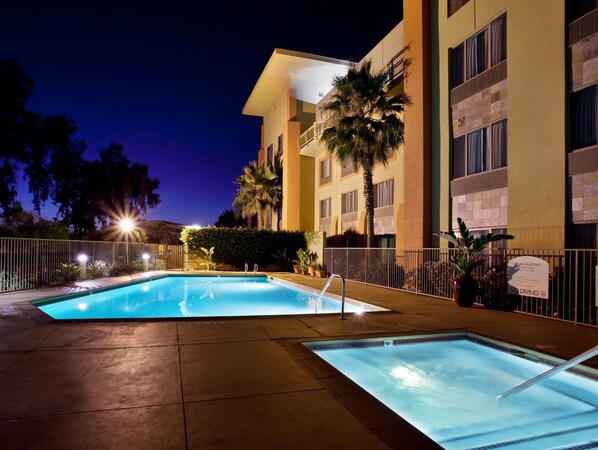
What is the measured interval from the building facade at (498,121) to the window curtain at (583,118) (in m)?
0.03

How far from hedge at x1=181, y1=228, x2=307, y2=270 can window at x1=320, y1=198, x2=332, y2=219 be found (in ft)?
9.44

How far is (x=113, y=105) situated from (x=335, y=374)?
43.7 m

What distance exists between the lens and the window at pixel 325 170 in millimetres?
28475

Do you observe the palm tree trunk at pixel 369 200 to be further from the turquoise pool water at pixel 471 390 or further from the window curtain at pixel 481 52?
the turquoise pool water at pixel 471 390

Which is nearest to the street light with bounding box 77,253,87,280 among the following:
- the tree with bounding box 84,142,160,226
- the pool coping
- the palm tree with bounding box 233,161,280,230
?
the pool coping

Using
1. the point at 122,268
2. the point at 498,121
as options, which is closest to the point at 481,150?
the point at 498,121

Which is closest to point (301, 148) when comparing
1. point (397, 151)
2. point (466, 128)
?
point (397, 151)

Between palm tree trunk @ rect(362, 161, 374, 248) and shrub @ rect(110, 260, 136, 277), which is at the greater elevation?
palm tree trunk @ rect(362, 161, 374, 248)

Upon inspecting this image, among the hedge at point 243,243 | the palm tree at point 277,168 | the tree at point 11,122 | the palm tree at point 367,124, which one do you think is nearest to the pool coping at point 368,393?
the palm tree at point 367,124

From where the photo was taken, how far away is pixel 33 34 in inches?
1025

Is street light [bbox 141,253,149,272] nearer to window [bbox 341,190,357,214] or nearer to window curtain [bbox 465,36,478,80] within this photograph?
window [bbox 341,190,357,214]

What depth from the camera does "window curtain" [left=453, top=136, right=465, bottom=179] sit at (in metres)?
15.1

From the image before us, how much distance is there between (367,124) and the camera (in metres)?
18.4

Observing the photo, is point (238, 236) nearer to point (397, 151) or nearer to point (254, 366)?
point (397, 151)
